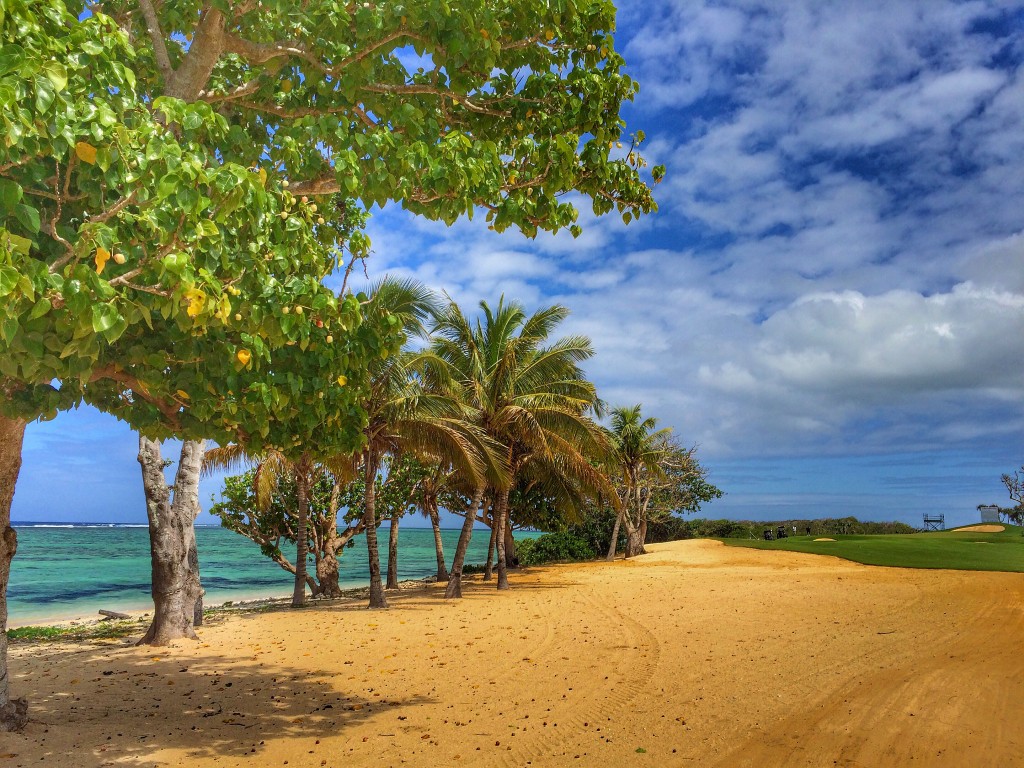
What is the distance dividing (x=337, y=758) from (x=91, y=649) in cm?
825

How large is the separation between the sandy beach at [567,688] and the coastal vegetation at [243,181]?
1.98 meters

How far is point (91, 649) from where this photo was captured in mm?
11664

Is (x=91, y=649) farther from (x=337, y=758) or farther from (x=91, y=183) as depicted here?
(x=91, y=183)

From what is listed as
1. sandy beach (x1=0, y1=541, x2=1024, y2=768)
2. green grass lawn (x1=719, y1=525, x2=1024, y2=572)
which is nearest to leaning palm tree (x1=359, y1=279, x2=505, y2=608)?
sandy beach (x1=0, y1=541, x2=1024, y2=768)

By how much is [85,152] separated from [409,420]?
1205 cm

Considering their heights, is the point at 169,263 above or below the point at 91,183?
below

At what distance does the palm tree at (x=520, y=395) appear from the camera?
59.6ft

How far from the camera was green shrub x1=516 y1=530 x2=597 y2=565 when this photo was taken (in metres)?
33.1

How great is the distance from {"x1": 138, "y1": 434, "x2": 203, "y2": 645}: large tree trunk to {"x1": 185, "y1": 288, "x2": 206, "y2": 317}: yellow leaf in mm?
8772

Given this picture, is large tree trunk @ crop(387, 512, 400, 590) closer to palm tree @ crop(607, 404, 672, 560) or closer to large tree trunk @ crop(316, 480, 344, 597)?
large tree trunk @ crop(316, 480, 344, 597)

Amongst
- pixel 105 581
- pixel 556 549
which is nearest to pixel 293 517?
pixel 556 549

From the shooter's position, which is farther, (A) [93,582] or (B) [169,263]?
(A) [93,582]

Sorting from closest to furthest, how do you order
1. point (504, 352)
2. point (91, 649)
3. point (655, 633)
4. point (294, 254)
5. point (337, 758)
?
1. point (294, 254)
2. point (337, 758)
3. point (655, 633)
4. point (91, 649)
5. point (504, 352)

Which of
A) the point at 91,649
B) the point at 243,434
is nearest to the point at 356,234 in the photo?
the point at 243,434
